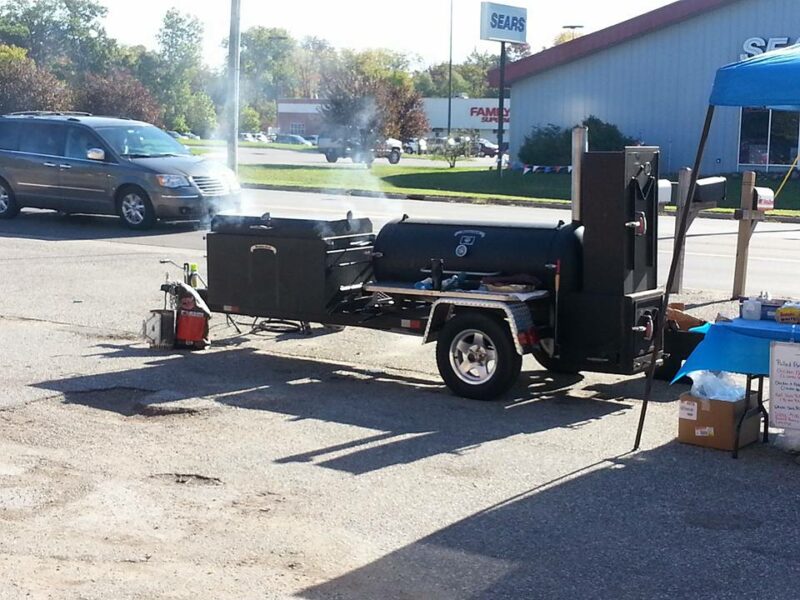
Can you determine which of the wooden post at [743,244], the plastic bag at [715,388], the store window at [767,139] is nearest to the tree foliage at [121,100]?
the store window at [767,139]

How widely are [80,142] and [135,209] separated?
5.25 ft

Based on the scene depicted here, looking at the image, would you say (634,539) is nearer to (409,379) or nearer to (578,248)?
(578,248)

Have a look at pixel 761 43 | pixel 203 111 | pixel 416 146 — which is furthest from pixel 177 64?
pixel 416 146

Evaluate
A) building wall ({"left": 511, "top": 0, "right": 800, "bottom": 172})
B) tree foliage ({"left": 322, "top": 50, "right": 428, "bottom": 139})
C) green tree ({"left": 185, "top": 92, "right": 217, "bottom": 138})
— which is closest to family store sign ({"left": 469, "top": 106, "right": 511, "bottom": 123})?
building wall ({"left": 511, "top": 0, "right": 800, "bottom": 172})

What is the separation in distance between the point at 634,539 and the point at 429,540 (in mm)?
946

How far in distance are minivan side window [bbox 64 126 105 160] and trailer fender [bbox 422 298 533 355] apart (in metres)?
12.0

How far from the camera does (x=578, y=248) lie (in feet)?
26.9

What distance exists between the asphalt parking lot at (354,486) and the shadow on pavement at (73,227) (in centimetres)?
836

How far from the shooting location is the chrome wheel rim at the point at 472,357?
26.6ft

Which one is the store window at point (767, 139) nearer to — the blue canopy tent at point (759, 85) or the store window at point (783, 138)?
the store window at point (783, 138)

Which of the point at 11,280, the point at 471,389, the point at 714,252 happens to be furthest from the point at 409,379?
the point at 714,252

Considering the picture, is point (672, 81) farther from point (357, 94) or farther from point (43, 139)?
point (43, 139)

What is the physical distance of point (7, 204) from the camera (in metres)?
20.1

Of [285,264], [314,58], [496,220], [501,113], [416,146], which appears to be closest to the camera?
[285,264]
